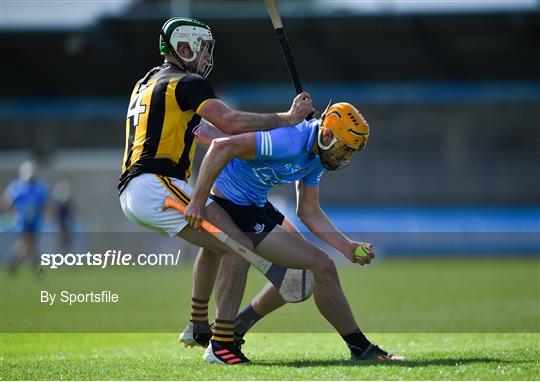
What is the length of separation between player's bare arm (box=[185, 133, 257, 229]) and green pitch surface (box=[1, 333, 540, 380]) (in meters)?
1.16

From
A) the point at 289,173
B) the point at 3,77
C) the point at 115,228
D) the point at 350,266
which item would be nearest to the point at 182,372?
the point at 289,173

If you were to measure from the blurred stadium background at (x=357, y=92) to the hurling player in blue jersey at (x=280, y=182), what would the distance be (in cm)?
1997

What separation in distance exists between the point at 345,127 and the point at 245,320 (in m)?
1.89

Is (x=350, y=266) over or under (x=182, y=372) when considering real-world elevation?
under

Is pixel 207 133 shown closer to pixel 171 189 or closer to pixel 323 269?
pixel 171 189

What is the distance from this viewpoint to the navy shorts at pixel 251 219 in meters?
7.37

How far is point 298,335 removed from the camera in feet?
33.2

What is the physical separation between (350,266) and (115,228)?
23.0ft

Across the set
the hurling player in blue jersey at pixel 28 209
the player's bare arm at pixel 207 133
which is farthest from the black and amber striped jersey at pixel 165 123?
the hurling player in blue jersey at pixel 28 209

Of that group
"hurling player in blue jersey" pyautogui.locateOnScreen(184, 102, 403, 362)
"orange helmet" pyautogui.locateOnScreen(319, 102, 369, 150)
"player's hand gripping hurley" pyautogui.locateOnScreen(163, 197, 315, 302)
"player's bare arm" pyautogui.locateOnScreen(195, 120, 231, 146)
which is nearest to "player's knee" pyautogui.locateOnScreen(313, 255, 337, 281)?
"hurling player in blue jersey" pyautogui.locateOnScreen(184, 102, 403, 362)

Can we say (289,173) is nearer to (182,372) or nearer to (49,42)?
(182,372)

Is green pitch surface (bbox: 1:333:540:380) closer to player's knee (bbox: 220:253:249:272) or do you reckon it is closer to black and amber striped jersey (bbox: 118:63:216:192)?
player's knee (bbox: 220:253:249:272)

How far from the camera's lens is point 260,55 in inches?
1345

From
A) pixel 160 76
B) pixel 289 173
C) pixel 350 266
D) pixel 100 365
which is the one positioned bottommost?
pixel 350 266
